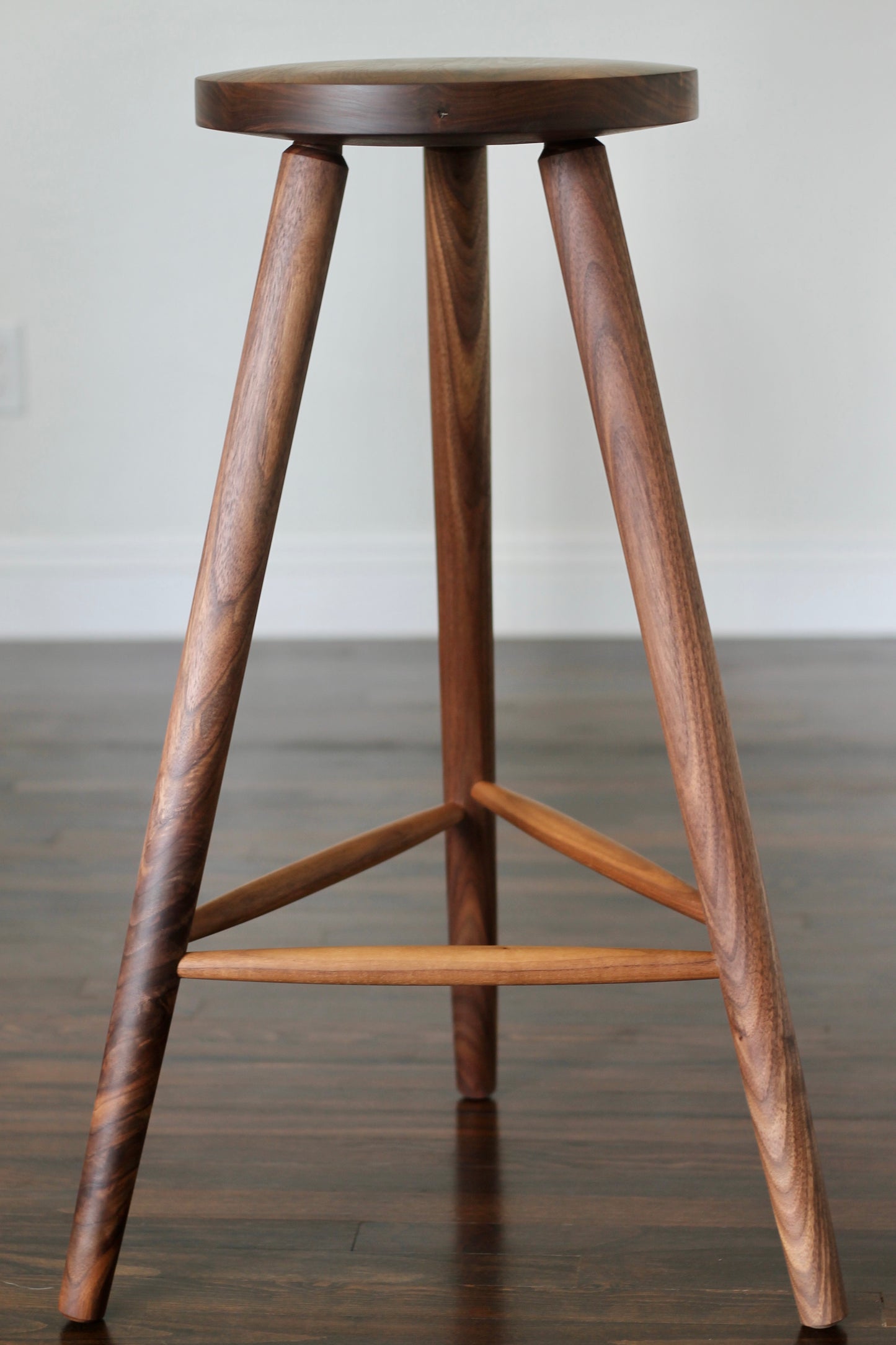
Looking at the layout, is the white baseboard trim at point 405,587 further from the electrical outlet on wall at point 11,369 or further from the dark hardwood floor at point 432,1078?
the dark hardwood floor at point 432,1078

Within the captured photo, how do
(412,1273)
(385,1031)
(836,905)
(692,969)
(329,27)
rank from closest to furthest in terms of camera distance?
(692,969), (412,1273), (385,1031), (836,905), (329,27)

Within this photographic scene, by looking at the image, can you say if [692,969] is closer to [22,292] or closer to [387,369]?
[387,369]

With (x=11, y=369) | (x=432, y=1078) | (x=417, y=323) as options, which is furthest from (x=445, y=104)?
(x=11, y=369)

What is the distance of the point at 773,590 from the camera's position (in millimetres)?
2158

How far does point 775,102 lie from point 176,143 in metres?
0.85

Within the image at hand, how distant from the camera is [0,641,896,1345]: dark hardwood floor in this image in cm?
84

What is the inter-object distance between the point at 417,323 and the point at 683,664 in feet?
4.80

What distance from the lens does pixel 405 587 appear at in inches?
85.5

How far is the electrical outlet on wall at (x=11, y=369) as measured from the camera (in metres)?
2.12

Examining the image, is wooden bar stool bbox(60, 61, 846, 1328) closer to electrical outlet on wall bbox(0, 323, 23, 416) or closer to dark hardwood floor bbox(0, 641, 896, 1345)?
dark hardwood floor bbox(0, 641, 896, 1345)

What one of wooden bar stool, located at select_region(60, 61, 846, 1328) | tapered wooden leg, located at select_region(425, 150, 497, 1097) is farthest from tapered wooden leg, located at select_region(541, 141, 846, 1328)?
tapered wooden leg, located at select_region(425, 150, 497, 1097)

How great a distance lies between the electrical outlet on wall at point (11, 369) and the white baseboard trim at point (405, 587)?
0.20 m

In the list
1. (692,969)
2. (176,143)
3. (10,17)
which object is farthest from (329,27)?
(692,969)

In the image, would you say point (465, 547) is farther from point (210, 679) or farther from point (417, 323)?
point (417, 323)
